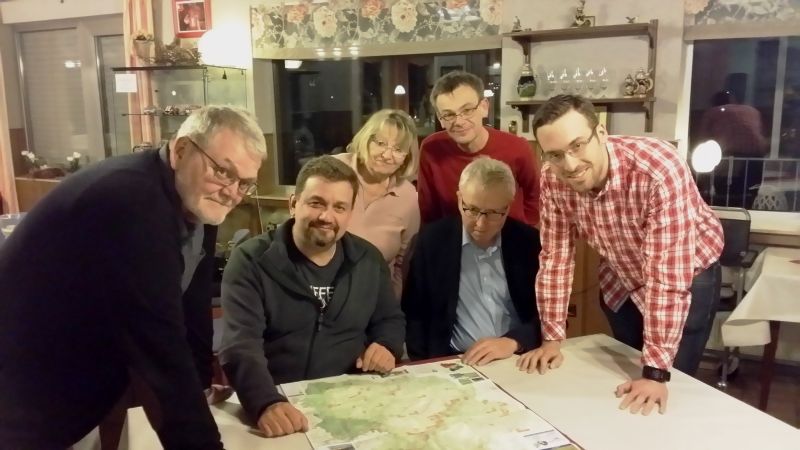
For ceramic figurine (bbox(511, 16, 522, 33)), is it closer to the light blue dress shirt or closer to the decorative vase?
the decorative vase

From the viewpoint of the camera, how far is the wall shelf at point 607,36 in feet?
11.5

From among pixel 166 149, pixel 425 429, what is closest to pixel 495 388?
pixel 425 429

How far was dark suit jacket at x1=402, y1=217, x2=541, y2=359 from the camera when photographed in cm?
205

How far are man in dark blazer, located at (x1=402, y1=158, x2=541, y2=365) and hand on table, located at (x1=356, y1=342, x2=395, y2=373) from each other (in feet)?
1.22

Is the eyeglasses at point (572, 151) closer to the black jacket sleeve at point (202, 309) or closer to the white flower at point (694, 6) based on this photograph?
the black jacket sleeve at point (202, 309)

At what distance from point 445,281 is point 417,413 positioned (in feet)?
2.25

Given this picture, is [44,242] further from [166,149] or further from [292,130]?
[292,130]

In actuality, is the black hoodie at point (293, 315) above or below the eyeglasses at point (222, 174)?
below

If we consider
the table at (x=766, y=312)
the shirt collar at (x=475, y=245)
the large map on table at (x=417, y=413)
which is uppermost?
the shirt collar at (x=475, y=245)

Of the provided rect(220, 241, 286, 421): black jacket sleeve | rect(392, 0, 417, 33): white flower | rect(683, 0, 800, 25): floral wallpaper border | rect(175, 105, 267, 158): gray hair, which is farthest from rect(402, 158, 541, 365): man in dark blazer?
rect(392, 0, 417, 33): white flower

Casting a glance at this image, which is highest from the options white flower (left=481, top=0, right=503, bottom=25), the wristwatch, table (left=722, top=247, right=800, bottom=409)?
white flower (left=481, top=0, right=503, bottom=25)

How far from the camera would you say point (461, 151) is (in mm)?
2447

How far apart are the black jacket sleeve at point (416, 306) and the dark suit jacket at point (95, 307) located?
0.98 meters

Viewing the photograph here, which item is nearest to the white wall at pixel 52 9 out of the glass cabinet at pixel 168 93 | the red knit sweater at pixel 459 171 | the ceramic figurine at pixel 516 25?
the glass cabinet at pixel 168 93
